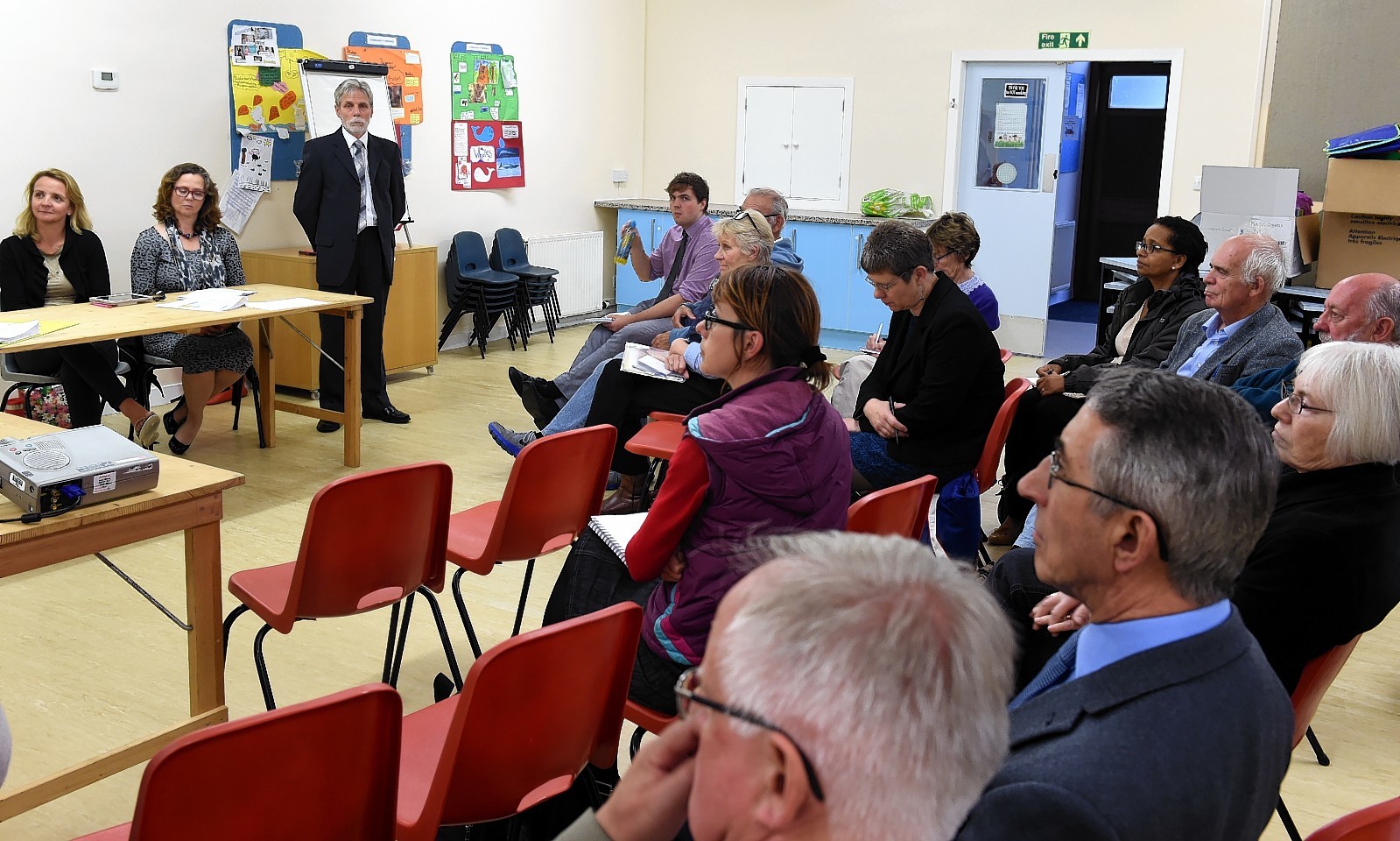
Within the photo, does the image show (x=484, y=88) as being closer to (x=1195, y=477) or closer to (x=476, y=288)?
(x=476, y=288)

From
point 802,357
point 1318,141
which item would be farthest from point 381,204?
point 1318,141

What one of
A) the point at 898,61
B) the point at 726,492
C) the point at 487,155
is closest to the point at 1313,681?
the point at 726,492

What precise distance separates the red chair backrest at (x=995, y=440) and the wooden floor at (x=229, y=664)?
1132 millimetres

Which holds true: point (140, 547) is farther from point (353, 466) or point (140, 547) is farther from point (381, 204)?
point (381, 204)

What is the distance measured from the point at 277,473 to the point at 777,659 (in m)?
4.86

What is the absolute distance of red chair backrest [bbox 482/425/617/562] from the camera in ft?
10.1

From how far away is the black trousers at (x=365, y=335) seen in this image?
6.35 m

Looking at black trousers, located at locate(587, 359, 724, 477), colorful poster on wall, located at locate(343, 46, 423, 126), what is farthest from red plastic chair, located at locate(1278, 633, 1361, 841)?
colorful poster on wall, located at locate(343, 46, 423, 126)

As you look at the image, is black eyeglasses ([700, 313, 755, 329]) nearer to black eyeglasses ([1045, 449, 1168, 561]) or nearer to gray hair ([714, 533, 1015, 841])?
black eyeglasses ([1045, 449, 1168, 561])

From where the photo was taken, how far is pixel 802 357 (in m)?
2.76

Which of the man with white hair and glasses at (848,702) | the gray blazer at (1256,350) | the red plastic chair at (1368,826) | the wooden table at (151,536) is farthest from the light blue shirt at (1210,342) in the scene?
the man with white hair and glasses at (848,702)

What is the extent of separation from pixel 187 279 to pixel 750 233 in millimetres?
2810

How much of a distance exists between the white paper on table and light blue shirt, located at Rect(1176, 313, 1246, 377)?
3.64 m

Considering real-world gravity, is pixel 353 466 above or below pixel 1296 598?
below
